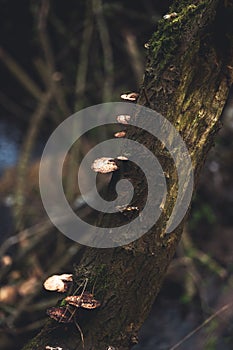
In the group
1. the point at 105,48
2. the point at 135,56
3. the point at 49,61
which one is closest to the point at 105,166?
the point at 105,48

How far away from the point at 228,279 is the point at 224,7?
2402 mm

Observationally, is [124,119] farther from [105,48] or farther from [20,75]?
[20,75]

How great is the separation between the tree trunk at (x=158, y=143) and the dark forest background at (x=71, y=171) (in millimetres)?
1292

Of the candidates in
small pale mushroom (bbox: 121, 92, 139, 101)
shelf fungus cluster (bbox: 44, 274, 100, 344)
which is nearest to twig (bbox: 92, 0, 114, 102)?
small pale mushroom (bbox: 121, 92, 139, 101)

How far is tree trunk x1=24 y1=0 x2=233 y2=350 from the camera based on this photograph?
4.64ft

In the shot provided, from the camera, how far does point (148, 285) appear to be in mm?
1439

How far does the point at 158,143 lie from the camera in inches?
55.4

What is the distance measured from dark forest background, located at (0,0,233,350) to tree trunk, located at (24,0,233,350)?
1.29 m

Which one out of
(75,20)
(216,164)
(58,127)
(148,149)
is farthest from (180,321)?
(75,20)

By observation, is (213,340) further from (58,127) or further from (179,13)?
(58,127)

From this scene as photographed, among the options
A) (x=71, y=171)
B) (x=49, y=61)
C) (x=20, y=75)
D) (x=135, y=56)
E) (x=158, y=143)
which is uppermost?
(x=20, y=75)

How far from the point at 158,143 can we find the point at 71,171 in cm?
A: 228

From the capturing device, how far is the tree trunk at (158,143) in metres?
1.42

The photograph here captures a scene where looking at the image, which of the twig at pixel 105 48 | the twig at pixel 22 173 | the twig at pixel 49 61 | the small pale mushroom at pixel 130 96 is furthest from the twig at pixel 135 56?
the small pale mushroom at pixel 130 96
